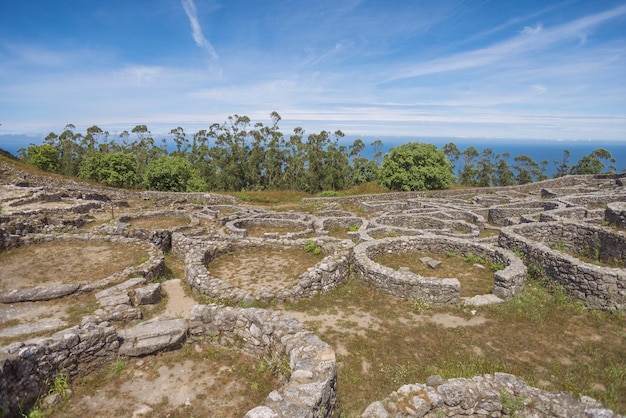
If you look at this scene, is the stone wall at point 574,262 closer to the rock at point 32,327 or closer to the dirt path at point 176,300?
the dirt path at point 176,300

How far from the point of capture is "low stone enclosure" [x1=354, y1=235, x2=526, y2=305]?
1260 cm

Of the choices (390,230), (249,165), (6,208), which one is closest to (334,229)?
(390,230)

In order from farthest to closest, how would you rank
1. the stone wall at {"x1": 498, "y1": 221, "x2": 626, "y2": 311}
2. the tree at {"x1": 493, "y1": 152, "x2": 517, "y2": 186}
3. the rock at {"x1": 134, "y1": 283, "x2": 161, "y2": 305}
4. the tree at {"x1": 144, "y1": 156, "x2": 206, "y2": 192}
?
the tree at {"x1": 493, "y1": 152, "x2": 517, "y2": 186} → the tree at {"x1": 144, "y1": 156, "x2": 206, "y2": 192} → the rock at {"x1": 134, "y1": 283, "x2": 161, "y2": 305} → the stone wall at {"x1": 498, "y1": 221, "x2": 626, "y2": 311}

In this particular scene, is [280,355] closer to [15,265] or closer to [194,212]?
[15,265]

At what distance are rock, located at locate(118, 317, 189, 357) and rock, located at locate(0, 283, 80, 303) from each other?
6010 millimetres

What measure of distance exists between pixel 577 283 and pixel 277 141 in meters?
79.6

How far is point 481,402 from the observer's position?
6.77m

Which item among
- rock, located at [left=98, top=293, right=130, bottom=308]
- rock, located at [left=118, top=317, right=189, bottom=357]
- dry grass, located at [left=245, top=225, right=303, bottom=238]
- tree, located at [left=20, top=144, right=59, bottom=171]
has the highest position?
tree, located at [left=20, top=144, right=59, bottom=171]

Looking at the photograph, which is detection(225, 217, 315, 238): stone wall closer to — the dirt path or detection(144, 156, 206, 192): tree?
the dirt path

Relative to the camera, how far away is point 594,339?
10.3 metres

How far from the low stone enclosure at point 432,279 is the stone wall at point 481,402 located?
556 cm

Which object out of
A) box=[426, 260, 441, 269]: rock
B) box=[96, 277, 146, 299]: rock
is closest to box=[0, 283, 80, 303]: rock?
box=[96, 277, 146, 299]: rock

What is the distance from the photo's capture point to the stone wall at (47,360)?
21.9 ft

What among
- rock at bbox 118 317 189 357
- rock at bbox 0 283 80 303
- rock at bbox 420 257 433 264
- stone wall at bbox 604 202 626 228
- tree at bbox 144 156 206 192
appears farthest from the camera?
tree at bbox 144 156 206 192
